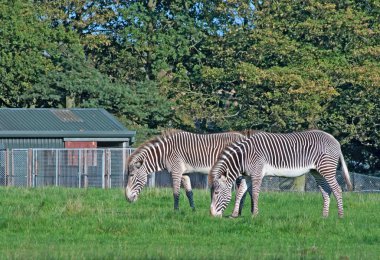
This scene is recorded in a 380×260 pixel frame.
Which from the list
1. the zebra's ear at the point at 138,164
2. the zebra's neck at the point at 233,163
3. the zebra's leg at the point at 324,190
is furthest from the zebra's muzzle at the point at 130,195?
the zebra's leg at the point at 324,190

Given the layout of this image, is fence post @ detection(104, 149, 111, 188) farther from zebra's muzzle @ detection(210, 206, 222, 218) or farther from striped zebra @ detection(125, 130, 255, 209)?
zebra's muzzle @ detection(210, 206, 222, 218)

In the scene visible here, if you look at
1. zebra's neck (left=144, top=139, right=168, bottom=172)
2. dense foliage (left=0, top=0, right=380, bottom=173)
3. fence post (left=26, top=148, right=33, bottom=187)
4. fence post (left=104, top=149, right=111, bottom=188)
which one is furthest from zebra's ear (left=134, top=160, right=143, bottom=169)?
dense foliage (left=0, top=0, right=380, bottom=173)

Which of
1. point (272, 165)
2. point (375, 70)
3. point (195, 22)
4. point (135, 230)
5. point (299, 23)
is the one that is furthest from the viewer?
point (195, 22)

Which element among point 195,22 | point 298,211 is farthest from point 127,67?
point 298,211

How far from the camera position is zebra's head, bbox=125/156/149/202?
25625 mm

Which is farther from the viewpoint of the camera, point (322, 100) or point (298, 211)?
point (322, 100)

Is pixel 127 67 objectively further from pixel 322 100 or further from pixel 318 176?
pixel 318 176

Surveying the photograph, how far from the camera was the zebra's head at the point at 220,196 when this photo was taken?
2254cm

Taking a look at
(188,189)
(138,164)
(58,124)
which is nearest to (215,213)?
(188,189)

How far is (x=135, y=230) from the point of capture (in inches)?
768

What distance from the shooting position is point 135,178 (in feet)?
84.2

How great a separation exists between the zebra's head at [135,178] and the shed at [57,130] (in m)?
21.9

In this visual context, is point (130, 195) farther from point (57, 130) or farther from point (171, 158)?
point (57, 130)

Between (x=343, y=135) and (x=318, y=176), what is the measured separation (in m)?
29.0
